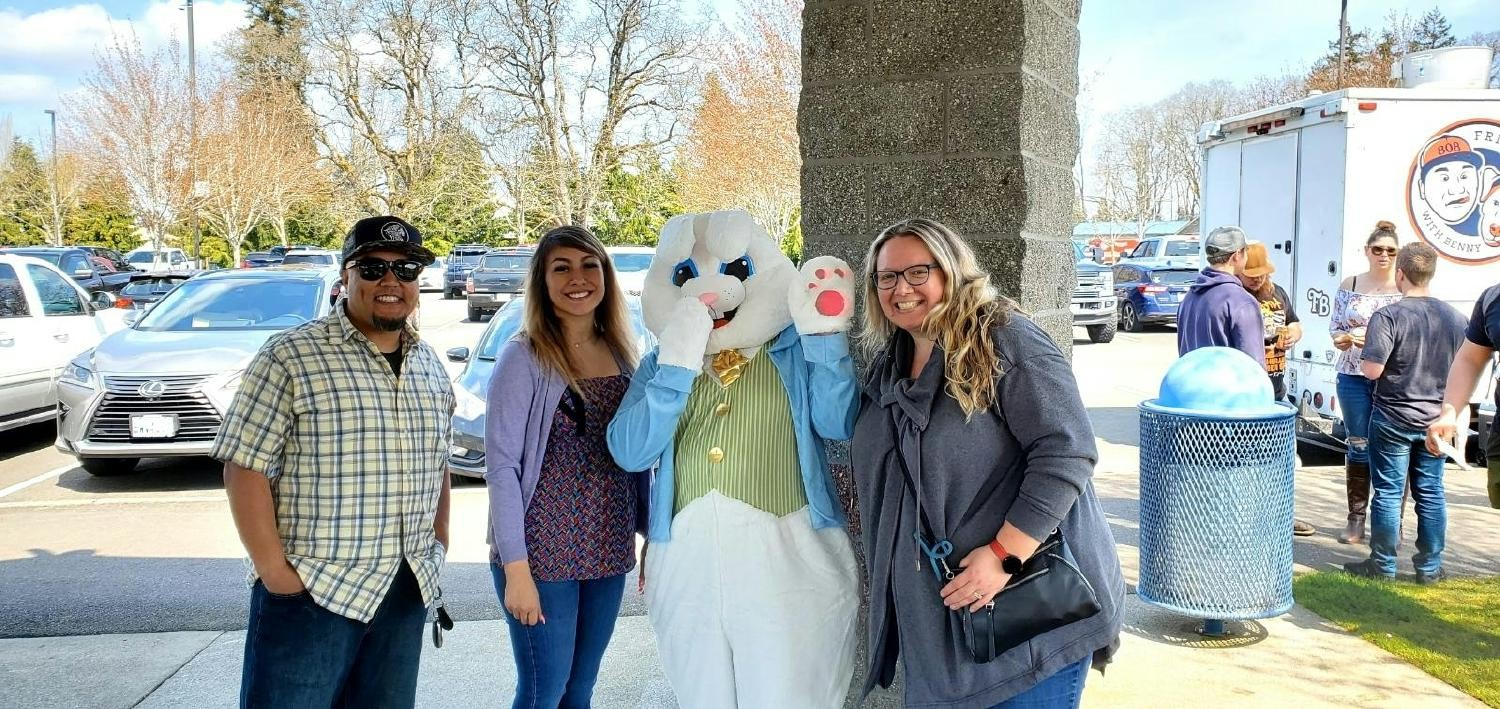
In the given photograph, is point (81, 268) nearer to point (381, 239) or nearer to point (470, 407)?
point (470, 407)

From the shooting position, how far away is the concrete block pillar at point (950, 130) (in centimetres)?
318

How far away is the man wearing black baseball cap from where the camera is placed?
2.47 metres

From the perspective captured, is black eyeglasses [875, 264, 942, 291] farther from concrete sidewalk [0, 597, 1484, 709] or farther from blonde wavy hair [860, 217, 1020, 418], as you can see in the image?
concrete sidewalk [0, 597, 1484, 709]

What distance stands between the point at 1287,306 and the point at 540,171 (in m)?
26.7

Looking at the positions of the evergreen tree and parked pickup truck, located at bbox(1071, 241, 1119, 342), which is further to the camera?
the evergreen tree

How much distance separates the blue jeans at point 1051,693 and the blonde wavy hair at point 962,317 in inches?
23.7

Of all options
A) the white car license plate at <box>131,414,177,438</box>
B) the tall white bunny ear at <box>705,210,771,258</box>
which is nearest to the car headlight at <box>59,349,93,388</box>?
the white car license plate at <box>131,414,177,438</box>

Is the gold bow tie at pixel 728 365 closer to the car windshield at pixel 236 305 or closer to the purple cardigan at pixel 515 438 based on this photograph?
the purple cardigan at pixel 515 438

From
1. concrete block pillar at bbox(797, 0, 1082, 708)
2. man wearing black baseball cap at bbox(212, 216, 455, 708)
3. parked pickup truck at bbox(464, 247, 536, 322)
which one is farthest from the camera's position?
parked pickup truck at bbox(464, 247, 536, 322)

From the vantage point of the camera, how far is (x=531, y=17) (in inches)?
1176

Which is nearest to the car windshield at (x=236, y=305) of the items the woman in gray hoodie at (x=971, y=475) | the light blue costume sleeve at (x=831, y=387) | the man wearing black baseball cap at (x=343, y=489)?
the man wearing black baseball cap at (x=343, y=489)

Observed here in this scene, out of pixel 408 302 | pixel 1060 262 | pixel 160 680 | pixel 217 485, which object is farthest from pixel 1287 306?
pixel 217 485

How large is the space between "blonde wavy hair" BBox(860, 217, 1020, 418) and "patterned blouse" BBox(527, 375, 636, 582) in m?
0.88

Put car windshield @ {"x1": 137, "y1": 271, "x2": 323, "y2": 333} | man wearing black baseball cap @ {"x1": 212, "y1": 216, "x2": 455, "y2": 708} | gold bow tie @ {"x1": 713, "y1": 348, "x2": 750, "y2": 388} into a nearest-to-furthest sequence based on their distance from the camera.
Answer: man wearing black baseball cap @ {"x1": 212, "y1": 216, "x2": 455, "y2": 708}
gold bow tie @ {"x1": 713, "y1": 348, "x2": 750, "y2": 388}
car windshield @ {"x1": 137, "y1": 271, "x2": 323, "y2": 333}
